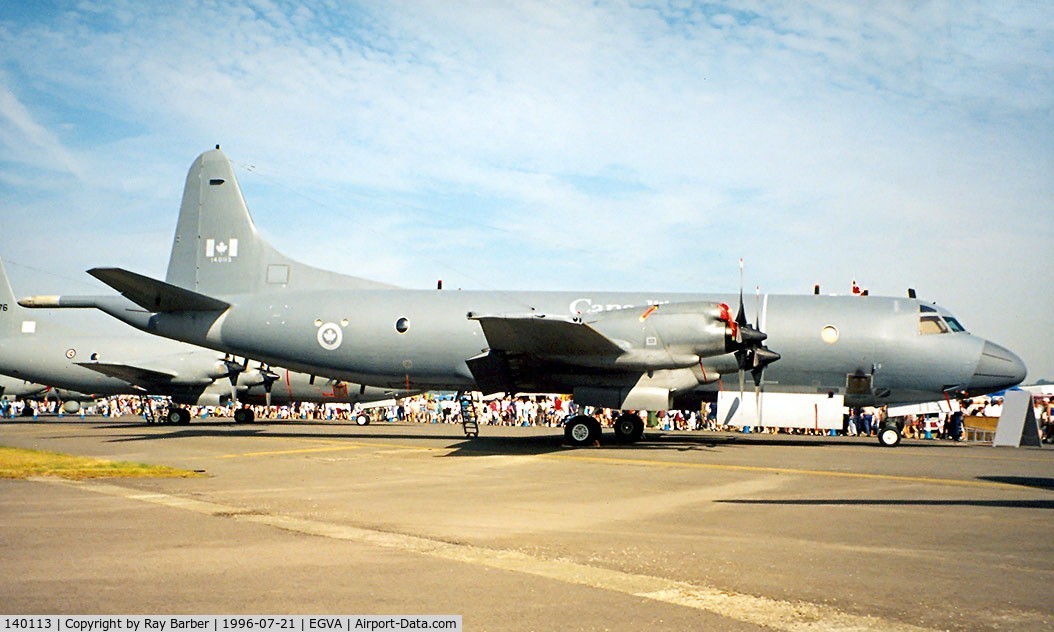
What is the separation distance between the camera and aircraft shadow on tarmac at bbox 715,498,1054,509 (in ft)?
35.0

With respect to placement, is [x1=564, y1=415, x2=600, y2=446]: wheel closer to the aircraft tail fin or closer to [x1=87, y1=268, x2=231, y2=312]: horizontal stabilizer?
the aircraft tail fin

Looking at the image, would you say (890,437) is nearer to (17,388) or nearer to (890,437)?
(890,437)

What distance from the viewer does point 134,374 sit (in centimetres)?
3712

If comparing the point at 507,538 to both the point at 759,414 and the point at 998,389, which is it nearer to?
the point at 759,414

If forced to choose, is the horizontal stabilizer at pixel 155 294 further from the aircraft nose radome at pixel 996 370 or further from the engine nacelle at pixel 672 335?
the aircraft nose radome at pixel 996 370

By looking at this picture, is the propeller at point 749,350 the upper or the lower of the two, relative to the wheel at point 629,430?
upper

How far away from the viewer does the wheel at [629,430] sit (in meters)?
22.7

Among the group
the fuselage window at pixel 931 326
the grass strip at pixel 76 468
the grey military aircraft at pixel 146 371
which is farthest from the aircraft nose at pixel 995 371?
the grey military aircraft at pixel 146 371

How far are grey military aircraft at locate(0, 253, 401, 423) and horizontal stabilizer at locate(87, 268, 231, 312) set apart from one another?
13.3 metres

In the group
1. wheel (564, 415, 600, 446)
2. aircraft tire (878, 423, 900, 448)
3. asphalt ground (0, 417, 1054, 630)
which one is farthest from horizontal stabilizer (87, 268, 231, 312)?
aircraft tire (878, 423, 900, 448)

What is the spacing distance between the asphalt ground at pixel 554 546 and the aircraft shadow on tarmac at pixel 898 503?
2.0 inches

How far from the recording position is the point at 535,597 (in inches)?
223

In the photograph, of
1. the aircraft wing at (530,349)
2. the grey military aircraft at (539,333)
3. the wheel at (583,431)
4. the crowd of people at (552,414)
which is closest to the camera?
the aircraft wing at (530,349)

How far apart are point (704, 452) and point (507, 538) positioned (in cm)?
1287
